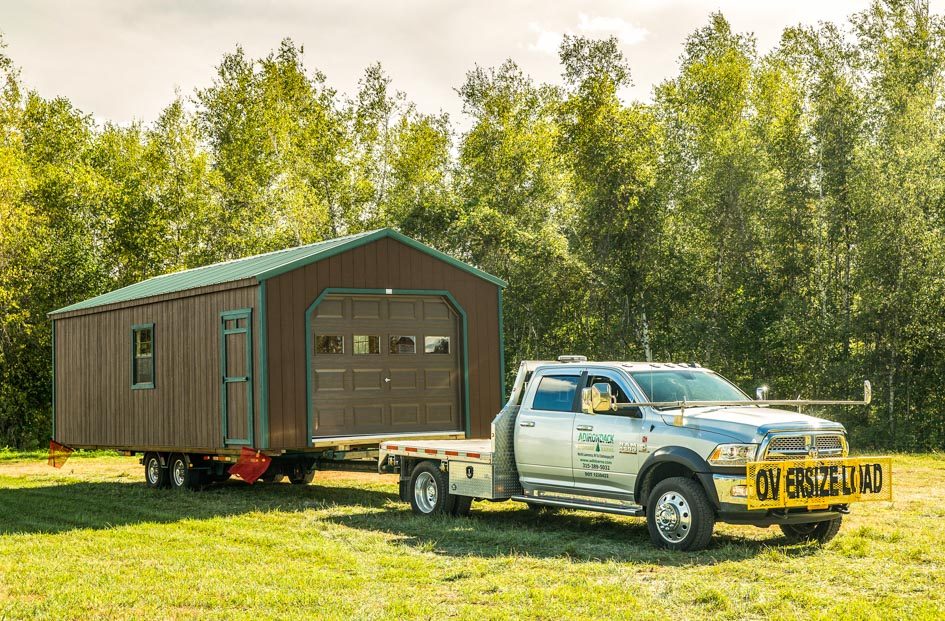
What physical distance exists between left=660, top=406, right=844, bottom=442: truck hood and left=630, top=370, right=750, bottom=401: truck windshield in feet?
1.61

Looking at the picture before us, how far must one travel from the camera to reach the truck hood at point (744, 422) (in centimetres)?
994

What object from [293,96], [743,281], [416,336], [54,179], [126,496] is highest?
[293,96]

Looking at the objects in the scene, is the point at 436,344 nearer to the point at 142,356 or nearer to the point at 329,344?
the point at 329,344

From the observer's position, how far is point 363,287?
16.2m

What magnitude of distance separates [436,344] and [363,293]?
5.36 feet

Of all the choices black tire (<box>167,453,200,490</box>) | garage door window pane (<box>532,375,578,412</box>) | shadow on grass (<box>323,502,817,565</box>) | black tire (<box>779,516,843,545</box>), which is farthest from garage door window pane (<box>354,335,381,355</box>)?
black tire (<box>779,516,843,545</box>)

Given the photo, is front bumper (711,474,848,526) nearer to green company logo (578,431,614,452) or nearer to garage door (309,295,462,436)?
green company logo (578,431,614,452)

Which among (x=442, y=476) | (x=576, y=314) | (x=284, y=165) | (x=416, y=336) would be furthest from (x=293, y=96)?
(x=442, y=476)

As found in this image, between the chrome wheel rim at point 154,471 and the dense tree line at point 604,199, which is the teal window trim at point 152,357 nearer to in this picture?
the chrome wheel rim at point 154,471

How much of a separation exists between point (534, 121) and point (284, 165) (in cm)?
895

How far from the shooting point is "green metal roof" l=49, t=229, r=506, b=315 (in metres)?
15.5

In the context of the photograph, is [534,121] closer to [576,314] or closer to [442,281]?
[576,314]

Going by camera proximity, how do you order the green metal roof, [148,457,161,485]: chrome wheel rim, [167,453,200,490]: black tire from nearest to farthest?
the green metal roof
[167,453,200,490]: black tire
[148,457,161,485]: chrome wheel rim

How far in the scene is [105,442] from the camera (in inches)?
772
